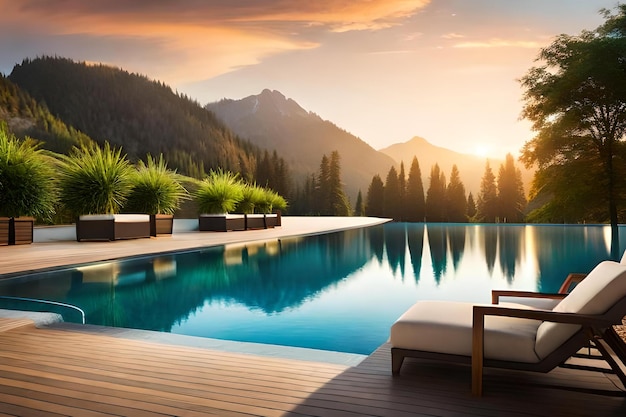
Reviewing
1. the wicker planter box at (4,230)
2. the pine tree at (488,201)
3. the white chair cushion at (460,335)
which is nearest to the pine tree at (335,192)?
the pine tree at (488,201)

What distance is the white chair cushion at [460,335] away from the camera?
2250 millimetres

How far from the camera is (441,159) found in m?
139

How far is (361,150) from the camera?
13162 cm

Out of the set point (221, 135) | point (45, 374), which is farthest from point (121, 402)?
point (221, 135)

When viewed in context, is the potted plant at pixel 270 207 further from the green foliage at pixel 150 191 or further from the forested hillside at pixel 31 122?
the forested hillside at pixel 31 122

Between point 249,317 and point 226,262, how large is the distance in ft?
13.3

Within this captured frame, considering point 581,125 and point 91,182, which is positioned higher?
point 581,125

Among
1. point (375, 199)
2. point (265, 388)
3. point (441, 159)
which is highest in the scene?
point (441, 159)

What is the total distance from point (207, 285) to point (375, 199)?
143 feet

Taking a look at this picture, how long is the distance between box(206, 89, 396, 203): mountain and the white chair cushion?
378 ft

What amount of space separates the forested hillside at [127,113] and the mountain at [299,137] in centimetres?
4189

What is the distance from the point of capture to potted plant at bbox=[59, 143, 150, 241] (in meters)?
11.0

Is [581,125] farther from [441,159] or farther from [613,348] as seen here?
[441,159]

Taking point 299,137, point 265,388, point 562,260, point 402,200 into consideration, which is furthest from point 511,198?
point 299,137
